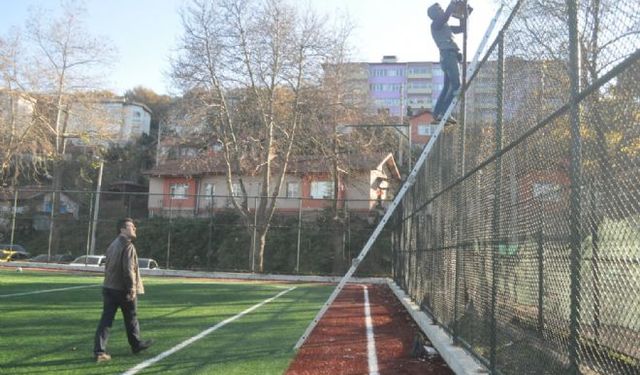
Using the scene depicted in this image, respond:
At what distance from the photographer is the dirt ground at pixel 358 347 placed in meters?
7.55

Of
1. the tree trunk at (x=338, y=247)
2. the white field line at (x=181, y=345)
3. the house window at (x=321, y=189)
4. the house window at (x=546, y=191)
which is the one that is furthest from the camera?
the house window at (x=321, y=189)

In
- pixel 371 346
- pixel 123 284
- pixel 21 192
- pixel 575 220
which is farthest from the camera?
pixel 21 192

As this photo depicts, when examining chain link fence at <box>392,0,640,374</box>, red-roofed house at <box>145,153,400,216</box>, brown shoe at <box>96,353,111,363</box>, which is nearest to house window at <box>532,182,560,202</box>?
chain link fence at <box>392,0,640,374</box>

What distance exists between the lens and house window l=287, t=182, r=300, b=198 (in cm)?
4859

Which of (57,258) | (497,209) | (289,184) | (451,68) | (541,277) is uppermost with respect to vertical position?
(289,184)

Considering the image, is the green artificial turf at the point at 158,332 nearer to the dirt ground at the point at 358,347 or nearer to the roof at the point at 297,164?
the dirt ground at the point at 358,347

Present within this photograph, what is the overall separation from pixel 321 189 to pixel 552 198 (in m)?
42.5

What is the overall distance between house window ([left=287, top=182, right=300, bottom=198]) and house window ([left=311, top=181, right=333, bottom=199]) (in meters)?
2.15

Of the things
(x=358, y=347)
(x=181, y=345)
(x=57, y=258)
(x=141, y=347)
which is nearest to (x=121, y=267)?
(x=141, y=347)

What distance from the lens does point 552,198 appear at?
403cm

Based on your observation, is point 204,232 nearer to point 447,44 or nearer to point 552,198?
point 447,44

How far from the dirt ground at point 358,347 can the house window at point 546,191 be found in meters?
3.81

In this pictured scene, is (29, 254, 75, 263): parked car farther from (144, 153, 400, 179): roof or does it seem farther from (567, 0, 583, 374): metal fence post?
(567, 0, 583, 374): metal fence post

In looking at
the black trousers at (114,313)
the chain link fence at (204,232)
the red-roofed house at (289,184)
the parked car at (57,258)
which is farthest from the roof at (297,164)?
the black trousers at (114,313)
